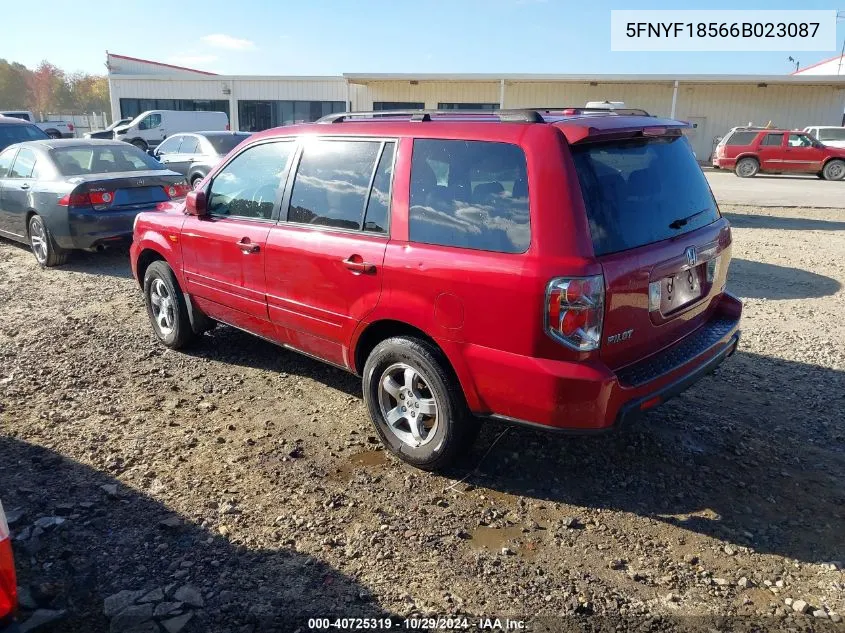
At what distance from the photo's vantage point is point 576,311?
9.53 ft

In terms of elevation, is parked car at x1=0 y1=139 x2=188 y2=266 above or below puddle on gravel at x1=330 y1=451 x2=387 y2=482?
above

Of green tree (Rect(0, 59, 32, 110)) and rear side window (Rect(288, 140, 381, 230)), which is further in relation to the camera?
green tree (Rect(0, 59, 32, 110))

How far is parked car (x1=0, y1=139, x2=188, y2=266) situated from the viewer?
813cm

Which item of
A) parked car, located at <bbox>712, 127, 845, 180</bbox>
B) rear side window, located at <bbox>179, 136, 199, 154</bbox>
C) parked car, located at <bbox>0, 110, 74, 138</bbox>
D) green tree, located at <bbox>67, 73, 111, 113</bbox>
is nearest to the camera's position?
rear side window, located at <bbox>179, 136, 199, 154</bbox>

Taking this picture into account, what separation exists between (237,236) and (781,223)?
1149cm

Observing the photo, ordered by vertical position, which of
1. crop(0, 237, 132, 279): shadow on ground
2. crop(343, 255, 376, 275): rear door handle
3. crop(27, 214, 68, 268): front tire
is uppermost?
crop(343, 255, 376, 275): rear door handle

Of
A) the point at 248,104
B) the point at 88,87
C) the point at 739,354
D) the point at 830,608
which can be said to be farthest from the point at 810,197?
the point at 88,87

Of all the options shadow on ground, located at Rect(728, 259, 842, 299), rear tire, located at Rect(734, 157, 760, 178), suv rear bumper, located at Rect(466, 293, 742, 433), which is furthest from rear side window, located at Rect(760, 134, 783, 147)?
suv rear bumper, located at Rect(466, 293, 742, 433)

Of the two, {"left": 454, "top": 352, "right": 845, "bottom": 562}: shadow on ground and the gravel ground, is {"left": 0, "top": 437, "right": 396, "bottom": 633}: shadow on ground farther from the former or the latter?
{"left": 454, "top": 352, "right": 845, "bottom": 562}: shadow on ground

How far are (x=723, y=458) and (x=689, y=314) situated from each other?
0.91 metres

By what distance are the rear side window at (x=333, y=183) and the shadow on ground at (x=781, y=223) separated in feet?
33.4

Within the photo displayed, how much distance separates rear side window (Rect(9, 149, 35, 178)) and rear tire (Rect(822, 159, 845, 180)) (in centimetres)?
2480

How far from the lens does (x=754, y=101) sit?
32594 mm

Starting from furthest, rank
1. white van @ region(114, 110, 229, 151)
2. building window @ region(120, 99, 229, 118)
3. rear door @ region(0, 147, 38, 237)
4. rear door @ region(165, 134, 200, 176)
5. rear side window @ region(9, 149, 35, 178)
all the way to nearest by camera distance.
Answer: building window @ region(120, 99, 229, 118), white van @ region(114, 110, 229, 151), rear door @ region(165, 134, 200, 176), rear side window @ region(9, 149, 35, 178), rear door @ region(0, 147, 38, 237)
